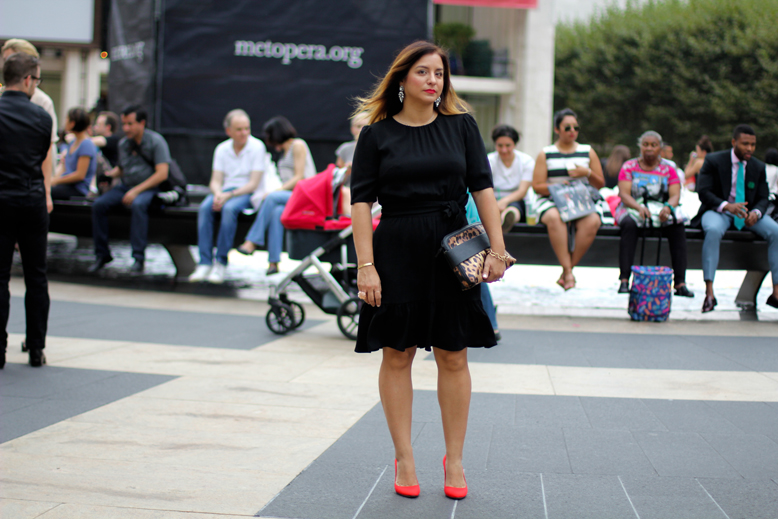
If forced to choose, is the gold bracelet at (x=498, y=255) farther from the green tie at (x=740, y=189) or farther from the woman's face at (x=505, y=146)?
the green tie at (x=740, y=189)

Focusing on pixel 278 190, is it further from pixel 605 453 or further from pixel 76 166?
pixel 605 453

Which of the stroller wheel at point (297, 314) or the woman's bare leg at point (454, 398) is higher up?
the woman's bare leg at point (454, 398)

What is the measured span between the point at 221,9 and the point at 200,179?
272 cm

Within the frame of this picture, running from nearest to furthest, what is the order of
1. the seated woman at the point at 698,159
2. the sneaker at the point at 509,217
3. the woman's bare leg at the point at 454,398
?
→ the woman's bare leg at the point at 454,398, the sneaker at the point at 509,217, the seated woman at the point at 698,159

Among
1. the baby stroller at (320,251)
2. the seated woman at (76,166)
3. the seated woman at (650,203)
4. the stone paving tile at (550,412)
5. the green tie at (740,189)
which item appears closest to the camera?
the stone paving tile at (550,412)

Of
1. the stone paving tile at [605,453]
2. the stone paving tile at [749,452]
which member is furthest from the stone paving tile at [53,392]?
the stone paving tile at [749,452]

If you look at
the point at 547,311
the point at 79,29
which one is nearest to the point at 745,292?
the point at 547,311

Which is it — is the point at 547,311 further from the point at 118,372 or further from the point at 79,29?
the point at 79,29

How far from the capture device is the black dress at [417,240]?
10.2 feet

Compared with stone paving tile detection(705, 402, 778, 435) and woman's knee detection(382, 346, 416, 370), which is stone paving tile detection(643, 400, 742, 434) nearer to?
stone paving tile detection(705, 402, 778, 435)

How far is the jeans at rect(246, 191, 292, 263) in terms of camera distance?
28.8 ft

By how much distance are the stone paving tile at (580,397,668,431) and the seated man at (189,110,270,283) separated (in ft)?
17.8

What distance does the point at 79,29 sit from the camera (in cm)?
1841

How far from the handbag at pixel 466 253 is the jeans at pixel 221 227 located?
6328 mm
